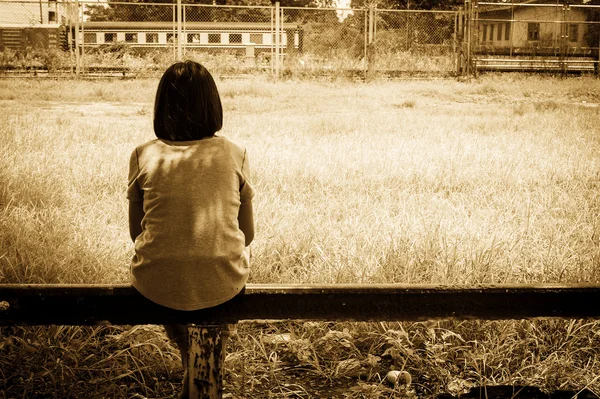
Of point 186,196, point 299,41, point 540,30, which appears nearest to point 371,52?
point 299,41

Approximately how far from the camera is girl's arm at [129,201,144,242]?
2.17 metres

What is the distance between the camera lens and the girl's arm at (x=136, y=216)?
2.17 m

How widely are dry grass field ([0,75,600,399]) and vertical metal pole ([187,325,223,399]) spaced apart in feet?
1.75

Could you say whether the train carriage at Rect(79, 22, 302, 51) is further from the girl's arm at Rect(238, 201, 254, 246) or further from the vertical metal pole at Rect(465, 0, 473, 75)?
the girl's arm at Rect(238, 201, 254, 246)

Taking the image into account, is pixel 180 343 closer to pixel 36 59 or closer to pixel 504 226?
pixel 504 226

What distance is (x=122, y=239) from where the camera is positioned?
4.16 m

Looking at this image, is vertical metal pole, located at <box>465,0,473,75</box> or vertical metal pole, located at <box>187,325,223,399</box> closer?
vertical metal pole, located at <box>187,325,223,399</box>

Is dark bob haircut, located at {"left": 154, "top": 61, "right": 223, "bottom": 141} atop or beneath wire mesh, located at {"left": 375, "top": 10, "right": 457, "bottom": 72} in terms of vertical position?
beneath

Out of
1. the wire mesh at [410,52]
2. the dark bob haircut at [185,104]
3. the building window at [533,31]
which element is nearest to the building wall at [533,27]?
the building window at [533,31]

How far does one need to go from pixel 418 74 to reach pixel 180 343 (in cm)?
1933

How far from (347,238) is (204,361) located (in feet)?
7.54

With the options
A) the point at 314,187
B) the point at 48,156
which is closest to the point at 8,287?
the point at 314,187

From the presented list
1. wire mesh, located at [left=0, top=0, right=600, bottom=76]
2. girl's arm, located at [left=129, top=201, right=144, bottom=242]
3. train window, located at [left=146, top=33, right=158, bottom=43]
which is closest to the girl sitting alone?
girl's arm, located at [left=129, top=201, right=144, bottom=242]

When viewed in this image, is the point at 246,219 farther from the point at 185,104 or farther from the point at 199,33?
the point at 199,33
